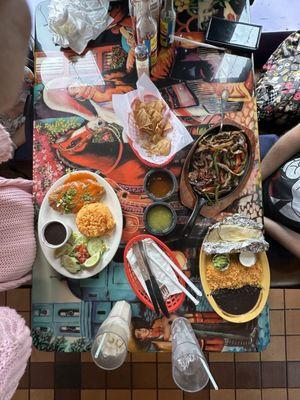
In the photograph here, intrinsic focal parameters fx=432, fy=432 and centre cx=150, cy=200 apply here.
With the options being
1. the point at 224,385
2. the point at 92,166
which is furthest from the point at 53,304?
the point at 224,385

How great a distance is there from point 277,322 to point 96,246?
A: 1226 millimetres

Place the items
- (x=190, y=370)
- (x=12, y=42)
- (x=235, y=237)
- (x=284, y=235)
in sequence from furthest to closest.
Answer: (x=284, y=235) < (x=235, y=237) < (x=190, y=370) < (x=12, y=42)

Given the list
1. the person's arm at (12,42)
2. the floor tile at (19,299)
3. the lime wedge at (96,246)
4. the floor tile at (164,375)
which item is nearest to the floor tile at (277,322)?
the floor tile at (164,375)

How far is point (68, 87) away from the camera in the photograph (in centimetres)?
159

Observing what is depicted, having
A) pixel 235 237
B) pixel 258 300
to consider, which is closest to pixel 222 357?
pixel 258 300

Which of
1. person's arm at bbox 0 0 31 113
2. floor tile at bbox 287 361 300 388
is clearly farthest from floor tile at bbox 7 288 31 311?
person's arm at bbox 0 0 31 113

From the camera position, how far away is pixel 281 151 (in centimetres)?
170

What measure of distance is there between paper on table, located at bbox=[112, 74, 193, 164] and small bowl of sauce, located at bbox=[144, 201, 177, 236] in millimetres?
159

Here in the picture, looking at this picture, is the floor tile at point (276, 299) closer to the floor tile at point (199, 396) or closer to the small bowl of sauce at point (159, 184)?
the floor tile at point (199, 396)

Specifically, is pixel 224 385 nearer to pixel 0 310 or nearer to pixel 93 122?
pixel 0 310

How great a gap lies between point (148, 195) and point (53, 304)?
504mm

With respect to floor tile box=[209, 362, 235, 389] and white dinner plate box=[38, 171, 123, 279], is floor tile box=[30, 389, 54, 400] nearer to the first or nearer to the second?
floor tile box=[209, 362, 235, 389]

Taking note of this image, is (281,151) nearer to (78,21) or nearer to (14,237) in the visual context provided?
(78,21)

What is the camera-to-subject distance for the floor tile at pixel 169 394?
86.9 inches
